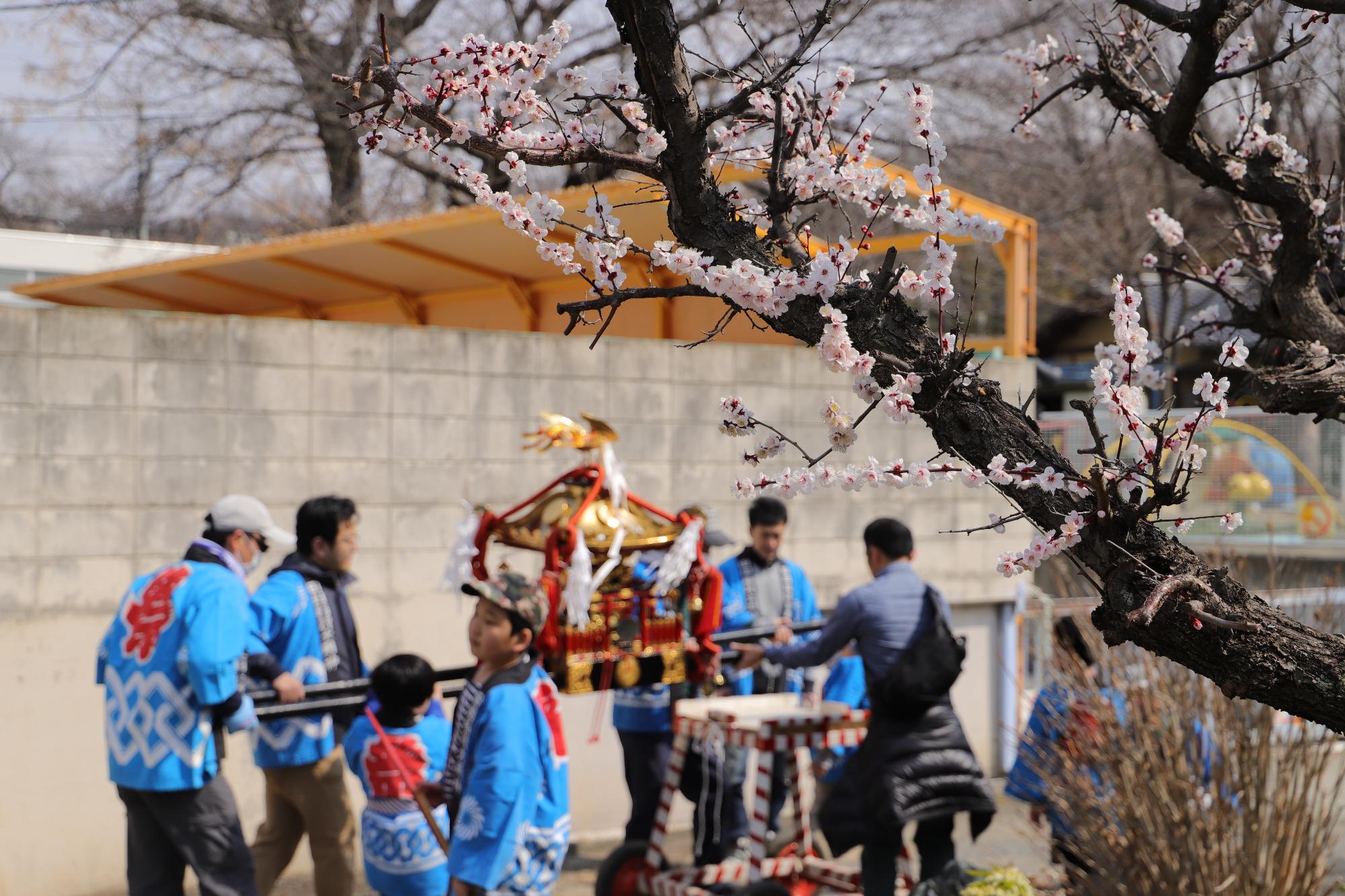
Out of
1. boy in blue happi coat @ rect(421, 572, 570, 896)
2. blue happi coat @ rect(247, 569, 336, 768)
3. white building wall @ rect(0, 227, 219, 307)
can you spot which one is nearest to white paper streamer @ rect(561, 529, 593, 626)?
boy in blue happi coat @ rect(421, 572, 570, 896)

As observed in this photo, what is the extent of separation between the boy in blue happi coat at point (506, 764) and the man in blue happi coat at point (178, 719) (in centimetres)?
86

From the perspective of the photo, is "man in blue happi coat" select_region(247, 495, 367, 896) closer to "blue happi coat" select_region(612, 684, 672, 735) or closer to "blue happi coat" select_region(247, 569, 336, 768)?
"blue happi coat" select_region(247, 569, 336, 768)

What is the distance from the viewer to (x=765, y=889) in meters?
5.79

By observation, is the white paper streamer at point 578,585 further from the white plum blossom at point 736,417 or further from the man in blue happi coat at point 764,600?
the white plum blossom at point 736,417

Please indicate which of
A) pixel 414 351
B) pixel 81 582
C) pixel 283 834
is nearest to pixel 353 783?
pixel 283 834

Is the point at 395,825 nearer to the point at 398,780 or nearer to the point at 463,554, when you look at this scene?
the point at 398,780

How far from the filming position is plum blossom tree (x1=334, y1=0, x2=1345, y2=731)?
230 cm

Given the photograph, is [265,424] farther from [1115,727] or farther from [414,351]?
[1115,727]

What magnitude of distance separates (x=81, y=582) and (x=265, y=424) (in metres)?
1.12

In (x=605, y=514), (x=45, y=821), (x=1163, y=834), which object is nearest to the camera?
(x=1163, y=834)

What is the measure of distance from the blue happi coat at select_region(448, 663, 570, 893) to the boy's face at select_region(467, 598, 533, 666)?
6cm

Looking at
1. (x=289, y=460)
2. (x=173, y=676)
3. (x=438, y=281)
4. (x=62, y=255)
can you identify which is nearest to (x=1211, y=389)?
(x=173, y=676)

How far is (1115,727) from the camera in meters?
4.67

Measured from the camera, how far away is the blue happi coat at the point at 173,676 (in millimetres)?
4746
